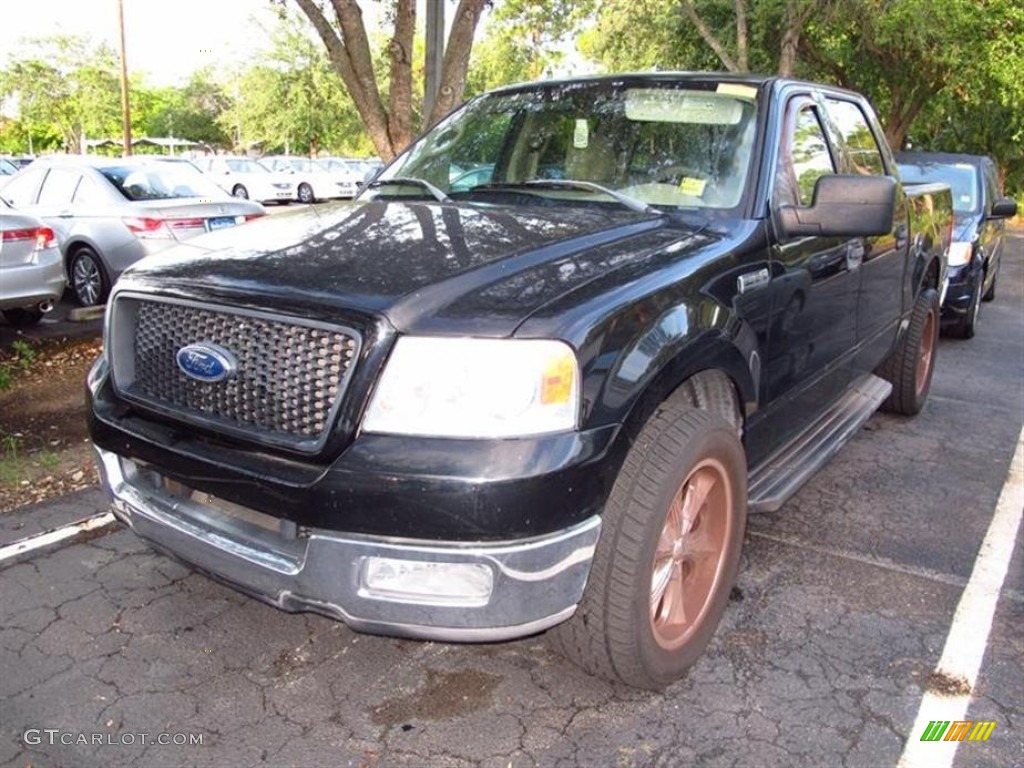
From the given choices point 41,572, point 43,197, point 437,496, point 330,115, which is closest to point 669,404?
point 437,496

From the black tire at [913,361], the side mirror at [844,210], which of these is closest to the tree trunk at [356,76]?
the black tire at [913,361]

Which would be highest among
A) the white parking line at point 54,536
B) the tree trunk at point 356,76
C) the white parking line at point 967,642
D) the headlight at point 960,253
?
the tree trunk at point 356,76

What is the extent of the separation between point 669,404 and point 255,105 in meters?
46.0

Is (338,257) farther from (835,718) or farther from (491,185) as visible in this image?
(835,718)

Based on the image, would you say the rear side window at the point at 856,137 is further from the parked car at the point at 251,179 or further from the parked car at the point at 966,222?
the parked car at the point at 251,179

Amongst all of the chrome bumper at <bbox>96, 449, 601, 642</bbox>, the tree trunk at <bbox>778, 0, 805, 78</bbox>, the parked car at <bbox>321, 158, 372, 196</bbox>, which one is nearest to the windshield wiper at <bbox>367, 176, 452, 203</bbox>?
the chrome bumper at <bbox>96, 449, 601, 642</bbox>

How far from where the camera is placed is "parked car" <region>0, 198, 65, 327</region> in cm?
707

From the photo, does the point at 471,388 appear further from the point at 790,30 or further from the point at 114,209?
the point at 790,30

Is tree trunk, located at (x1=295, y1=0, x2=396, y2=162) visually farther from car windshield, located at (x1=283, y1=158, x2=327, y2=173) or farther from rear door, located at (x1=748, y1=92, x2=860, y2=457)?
car windshield, located at (x1=283, y1=158, x2=327, y2=173)

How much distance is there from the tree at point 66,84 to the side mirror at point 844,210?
55.5 metres

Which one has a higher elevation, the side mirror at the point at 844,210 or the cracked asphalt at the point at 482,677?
the side mirror at the point at 844,210

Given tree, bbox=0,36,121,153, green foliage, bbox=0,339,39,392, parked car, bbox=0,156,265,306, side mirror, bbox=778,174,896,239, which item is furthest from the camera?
tree, bbox=0,36,121,153
